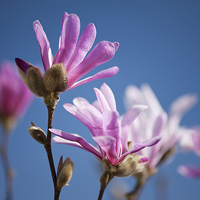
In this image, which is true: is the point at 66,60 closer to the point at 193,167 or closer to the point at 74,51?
the point at 74,51

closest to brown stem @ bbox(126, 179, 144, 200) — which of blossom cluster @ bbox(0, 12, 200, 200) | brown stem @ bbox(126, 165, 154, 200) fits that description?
brown stem @ bbox(126, 165, 154, 200)

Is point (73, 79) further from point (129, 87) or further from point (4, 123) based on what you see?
point (4, 123)

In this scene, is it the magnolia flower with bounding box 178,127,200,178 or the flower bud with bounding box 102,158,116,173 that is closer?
the flower bud with bounding box 102,158,116,173

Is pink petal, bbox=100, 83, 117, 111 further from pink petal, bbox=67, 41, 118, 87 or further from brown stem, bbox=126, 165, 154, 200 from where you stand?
brown stem, bbox=126, 165, 154, 200

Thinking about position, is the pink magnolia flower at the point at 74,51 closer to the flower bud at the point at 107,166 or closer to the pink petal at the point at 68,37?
the pink petal at the point at 68,37

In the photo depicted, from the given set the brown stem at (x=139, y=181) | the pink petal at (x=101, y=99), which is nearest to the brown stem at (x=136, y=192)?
the brown stem at (x=139, y=181)

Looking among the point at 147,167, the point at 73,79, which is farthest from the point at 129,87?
the point at 73,79
